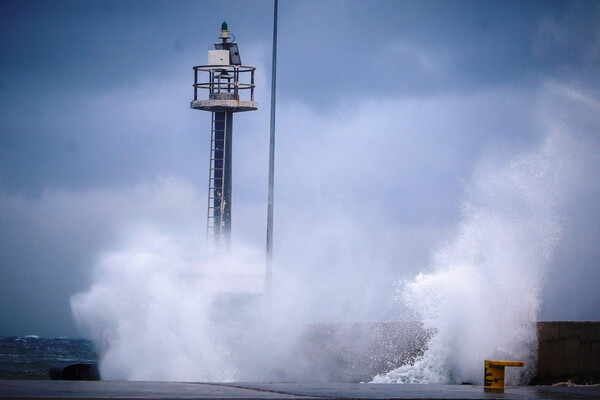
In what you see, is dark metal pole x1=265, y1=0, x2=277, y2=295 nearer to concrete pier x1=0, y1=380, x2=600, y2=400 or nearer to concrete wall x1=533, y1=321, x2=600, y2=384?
concrete wall x1=533, y1=321, x2=600, y2=384

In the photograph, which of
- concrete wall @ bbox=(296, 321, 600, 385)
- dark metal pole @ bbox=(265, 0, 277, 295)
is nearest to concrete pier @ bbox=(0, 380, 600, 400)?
concrete wall @ bbox=(296, 321, 600, 385)

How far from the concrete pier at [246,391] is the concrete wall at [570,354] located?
2261mm

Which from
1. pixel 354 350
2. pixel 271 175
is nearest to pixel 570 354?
pixel 354 350

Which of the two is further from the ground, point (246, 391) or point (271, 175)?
point (271, 175)

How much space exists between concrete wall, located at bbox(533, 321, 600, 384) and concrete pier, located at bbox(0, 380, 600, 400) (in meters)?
2.26

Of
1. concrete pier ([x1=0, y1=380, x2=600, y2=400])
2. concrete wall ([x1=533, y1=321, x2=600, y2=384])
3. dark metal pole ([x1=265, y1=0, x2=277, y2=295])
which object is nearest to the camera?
concrete pier ([x1=0, y1=380, x2=600, y2=400])

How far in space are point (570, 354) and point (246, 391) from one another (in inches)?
252

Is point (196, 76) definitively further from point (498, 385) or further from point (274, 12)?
point (498, 385)

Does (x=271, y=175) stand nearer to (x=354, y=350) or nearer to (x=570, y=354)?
(x=354, y=350)

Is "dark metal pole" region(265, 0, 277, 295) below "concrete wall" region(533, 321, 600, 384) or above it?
above

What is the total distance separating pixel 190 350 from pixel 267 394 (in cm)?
1194

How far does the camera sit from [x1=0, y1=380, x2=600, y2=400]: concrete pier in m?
8.32

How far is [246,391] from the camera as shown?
378 inches

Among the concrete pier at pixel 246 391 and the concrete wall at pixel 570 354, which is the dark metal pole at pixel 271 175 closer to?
the concrete wall at pixel 570 354
